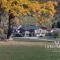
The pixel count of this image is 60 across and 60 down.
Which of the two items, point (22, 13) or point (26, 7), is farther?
point (26, 7)

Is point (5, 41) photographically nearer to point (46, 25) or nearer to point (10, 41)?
point (10, 41)

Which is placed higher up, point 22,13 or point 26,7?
point 26,7

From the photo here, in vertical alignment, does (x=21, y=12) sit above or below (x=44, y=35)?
above

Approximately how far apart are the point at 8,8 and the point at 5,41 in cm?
217

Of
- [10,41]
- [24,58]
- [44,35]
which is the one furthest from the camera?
[44,35]

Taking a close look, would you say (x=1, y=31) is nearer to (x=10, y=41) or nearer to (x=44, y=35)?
(x=10, y=41)

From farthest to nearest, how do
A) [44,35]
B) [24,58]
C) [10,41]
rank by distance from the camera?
[44,35], [10,41], [24,58]

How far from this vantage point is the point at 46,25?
26.1m

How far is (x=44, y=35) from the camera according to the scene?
25234 mm

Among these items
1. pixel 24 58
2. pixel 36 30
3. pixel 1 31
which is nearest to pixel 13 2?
pixel 1 31

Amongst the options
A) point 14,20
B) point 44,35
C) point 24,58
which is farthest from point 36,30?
point 24,58

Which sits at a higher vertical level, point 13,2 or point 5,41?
point 13,2

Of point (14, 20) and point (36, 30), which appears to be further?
point (36, 30)

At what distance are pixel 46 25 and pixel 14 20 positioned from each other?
3844mm
